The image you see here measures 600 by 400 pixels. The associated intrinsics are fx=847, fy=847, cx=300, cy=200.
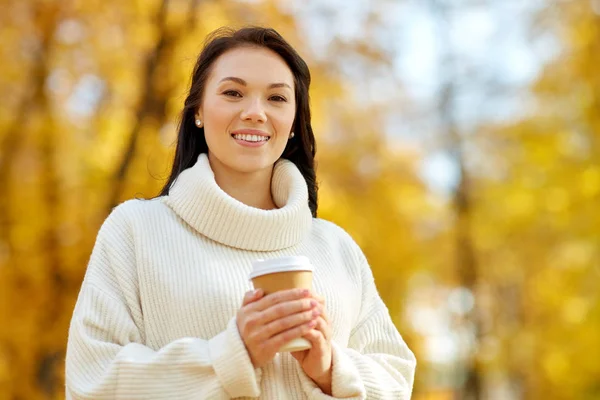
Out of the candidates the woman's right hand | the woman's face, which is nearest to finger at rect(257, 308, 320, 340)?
the woman's right hand

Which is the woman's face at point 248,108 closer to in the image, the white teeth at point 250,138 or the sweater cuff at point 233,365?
the white teeth at point 250,138


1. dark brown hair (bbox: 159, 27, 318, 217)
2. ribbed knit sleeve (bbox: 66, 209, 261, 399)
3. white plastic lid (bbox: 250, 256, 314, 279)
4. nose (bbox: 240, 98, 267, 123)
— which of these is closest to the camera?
white plastic lid (bbox: 250, 256, 314, 279)

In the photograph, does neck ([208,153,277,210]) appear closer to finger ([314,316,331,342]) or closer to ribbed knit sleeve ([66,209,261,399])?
ribbed knit sleeve ([66,209,261,399])

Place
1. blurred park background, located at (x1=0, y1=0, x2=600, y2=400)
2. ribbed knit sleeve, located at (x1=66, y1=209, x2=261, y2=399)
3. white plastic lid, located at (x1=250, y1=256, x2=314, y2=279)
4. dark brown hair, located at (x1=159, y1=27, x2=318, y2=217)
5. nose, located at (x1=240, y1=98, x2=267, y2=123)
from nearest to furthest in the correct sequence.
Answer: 1. white plastic lid, located at (x1=250, y1=256, x2=314, y2=279)
2. ribbed knit sleeve, located at (x1=66, y1=209, x2=261, y2=399)
3. nose, located at (x1=240, y1=98, x2=267, y2=123)
4. dark brown hair, located at (x1=159, y1=27, x2=318, y2=217)
5. blurred park background, located at (x1=0, y1=0, x2=600, y2=400)

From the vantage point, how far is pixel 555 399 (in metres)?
13.6

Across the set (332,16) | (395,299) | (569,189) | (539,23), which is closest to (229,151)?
(332,16)

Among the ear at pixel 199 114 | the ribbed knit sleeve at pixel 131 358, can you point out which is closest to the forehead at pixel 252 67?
the ear at pixel 199 114

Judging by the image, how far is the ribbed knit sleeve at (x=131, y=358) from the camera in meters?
1.98

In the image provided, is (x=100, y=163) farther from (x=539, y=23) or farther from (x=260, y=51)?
(x=539, y=23)

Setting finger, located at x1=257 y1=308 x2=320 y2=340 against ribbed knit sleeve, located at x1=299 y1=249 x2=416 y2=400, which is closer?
finger, located at x1=257 y1=308 x2=320 y2=340

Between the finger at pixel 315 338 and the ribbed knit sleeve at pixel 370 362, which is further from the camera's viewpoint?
the ribbed knit sleeve at pixel 370 362

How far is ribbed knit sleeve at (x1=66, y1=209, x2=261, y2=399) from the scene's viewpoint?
1977 millimetres

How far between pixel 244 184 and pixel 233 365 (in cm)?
65

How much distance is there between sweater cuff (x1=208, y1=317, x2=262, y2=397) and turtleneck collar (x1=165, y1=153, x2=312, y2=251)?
1.20 feet
